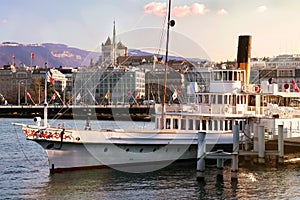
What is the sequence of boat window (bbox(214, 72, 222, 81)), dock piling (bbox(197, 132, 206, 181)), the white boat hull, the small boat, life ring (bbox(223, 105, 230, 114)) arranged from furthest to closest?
boat window (bbox(214, 72, 222, 81))
life ring (bbox(223, 105, 230, 114))
the small boat
the white boat hull
dock piling (bbox(197, 132, 206, 181))

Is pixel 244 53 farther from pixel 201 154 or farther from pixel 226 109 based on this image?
pixel 201 154

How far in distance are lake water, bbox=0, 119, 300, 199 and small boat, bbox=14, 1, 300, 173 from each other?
0.99 m

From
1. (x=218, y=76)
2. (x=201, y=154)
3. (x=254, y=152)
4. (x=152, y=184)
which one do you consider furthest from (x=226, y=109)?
(x=152, y=184)

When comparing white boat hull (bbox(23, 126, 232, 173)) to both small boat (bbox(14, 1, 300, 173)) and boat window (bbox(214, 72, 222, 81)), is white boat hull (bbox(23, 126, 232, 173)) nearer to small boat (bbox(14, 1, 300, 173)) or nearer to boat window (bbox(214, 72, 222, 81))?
small boat (bbox(14, 1, 300, 173))

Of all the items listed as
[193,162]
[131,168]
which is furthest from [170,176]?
[193,162]

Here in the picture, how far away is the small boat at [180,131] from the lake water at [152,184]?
3.26ft

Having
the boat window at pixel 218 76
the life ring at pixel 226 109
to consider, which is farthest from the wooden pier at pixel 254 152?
the boat window at pixel 218 76

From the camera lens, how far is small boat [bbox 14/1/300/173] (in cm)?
3397

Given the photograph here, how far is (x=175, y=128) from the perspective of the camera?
1564 inches

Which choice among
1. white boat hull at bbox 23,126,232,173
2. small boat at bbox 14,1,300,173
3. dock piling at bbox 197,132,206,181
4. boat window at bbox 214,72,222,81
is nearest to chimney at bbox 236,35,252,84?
small boat at bbox 14,1,300,173

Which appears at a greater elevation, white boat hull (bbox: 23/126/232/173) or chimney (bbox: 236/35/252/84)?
chimney (bbox: 236/35/252/84)

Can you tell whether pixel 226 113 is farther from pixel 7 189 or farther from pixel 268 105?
pixel 7 189

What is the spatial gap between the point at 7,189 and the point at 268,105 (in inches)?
855

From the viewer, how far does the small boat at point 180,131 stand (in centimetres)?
3397
